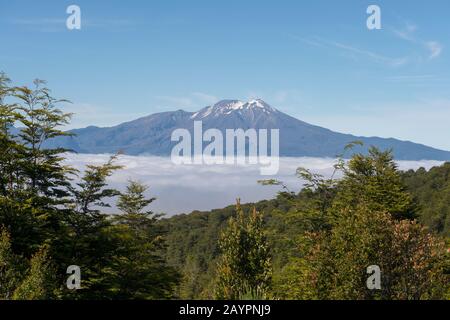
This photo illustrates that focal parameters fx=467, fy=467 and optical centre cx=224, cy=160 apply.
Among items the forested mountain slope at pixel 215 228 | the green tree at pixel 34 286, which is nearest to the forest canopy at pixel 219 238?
the green tree at pixel 34 286

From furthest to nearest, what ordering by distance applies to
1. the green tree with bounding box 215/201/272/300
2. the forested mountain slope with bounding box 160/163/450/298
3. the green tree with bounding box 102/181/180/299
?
the forested mountain slope with bounding box 160/163/450/298, the green tree with bounding box 102/181/180/299, the green tree with bounding box 215/201/272/300

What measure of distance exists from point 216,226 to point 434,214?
290ft

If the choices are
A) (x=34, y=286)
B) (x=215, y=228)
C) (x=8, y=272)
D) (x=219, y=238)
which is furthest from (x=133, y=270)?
(x=215, y=228)

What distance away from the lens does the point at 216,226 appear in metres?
181

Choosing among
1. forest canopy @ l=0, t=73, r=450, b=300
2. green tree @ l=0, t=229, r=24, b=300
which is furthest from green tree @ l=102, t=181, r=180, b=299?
green tree @ l=0, t=229, r=24, b=300

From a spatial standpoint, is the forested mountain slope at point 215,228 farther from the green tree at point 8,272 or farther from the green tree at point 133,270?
the green tree at point 8,272

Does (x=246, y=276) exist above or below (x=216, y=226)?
above

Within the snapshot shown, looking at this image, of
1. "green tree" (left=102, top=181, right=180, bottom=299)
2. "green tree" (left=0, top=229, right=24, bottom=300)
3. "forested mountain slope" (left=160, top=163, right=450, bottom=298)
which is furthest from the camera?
"forested mountain slope" (left=160, top=163, right=450, bottom=298)

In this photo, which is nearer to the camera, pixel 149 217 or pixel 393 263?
pixel 393 263

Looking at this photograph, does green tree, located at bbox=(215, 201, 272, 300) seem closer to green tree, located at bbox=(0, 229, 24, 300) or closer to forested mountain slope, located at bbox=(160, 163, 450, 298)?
green tree, located at bbox=(0, 229, 24, 300)
